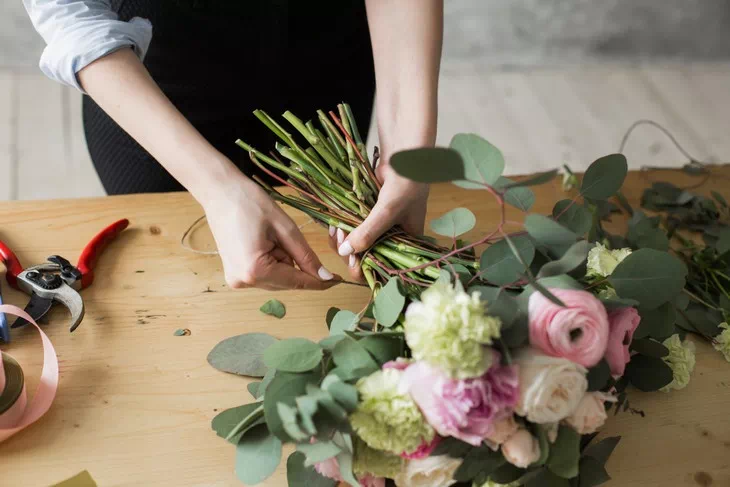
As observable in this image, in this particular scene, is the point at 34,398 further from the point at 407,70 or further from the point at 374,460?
the point at 407,70

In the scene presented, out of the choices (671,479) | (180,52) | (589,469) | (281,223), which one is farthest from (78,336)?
(671,479)

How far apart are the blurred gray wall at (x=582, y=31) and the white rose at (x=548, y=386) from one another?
2148mm

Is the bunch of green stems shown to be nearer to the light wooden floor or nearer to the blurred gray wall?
the light wooden floor

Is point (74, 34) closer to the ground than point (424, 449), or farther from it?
farther from it

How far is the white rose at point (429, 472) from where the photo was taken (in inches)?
27.6

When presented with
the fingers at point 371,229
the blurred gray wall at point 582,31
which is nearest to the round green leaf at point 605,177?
the fingers at point 371,229

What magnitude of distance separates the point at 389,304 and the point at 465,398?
20 centimetres

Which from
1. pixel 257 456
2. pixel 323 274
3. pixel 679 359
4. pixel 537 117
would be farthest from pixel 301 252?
pixel 537 117

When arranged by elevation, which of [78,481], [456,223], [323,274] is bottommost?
[78,481]

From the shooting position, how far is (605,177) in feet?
2.85

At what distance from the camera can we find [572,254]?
2.40 ft

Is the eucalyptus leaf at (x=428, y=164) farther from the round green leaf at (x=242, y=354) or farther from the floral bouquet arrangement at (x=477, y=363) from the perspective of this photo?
the round green leaf at (x=242, y=354)

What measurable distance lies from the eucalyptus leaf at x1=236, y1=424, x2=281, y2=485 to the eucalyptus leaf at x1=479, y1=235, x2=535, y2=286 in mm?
283

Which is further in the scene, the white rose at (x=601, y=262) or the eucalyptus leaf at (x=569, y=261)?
the white rose at (x=601, y=262)
